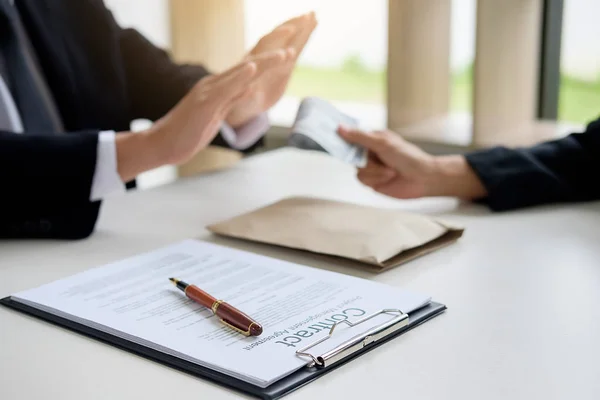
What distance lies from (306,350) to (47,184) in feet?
1.73

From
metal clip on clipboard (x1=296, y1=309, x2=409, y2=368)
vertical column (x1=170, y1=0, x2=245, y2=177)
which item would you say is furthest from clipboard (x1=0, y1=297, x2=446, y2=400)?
vertical column (x1=170, y1=0, x2=245, y2=177)

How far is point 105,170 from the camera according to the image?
107 cm

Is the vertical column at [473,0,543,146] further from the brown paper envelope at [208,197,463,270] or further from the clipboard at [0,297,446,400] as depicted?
the clipboard at [0,297,446,400]

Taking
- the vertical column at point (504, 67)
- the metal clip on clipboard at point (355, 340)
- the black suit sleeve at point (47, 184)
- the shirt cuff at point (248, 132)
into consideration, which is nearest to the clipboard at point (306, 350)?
the metal clip on clipboard at point (355, 340)

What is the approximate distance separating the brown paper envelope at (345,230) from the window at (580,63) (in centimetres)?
71

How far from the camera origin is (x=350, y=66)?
1.73 m

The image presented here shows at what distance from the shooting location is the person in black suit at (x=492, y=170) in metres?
1.16

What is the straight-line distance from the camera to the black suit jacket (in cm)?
105

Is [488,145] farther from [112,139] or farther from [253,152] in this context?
[112,139]

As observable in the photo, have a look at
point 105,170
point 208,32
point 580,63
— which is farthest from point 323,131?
point 208,32

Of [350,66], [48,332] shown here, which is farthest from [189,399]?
[350,66]

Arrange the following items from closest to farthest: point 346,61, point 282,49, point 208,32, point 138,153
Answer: point 138,153, point 282,49, point 346,61, point 208,32

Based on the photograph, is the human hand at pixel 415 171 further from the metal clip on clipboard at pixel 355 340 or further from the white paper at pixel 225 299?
the metal clip on clipboard at pixel 355 340

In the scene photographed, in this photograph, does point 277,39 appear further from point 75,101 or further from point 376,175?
point 75,101
